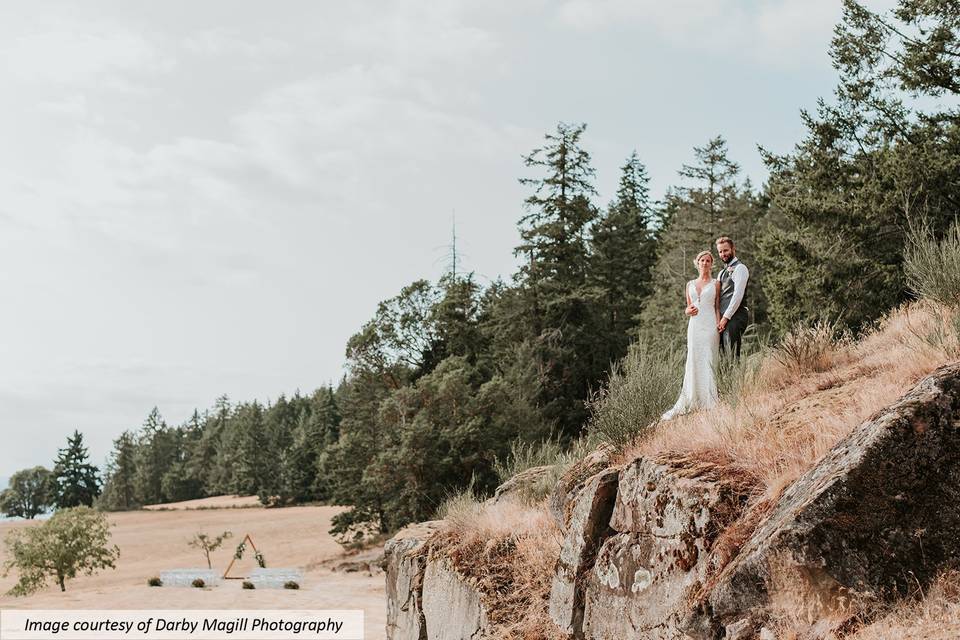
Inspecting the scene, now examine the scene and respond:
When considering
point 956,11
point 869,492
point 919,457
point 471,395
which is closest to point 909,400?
point 919,457

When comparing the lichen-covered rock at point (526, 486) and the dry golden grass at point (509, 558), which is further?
the lichen-covered rock at point (526, 486)

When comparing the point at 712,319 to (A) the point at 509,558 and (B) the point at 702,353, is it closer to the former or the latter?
(B) the point at 702,353

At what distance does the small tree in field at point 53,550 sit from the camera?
3359 centimetres

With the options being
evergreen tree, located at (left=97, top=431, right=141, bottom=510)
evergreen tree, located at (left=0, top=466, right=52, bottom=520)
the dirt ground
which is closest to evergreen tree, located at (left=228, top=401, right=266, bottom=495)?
the dirt ground

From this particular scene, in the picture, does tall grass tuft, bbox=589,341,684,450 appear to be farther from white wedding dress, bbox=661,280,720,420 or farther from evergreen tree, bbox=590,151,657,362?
evergreen tree, bbox=590,151,657,362

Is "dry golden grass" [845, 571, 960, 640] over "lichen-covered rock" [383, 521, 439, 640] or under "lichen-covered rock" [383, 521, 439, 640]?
over

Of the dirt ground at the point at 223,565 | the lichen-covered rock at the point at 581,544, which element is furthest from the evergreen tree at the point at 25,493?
the lichen-covered rock at the point at 581,544

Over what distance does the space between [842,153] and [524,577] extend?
21713 mm

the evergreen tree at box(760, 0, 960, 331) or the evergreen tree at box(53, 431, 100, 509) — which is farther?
the evergreen tree at box(53, 431, 100, 509)

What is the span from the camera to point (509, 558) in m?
8.66

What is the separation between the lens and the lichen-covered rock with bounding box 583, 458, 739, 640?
5336 millimetres

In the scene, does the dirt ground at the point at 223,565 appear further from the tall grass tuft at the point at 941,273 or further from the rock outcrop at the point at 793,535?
the tall grass tuft at the point at 941,273

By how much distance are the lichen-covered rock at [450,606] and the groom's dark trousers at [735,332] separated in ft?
13.5

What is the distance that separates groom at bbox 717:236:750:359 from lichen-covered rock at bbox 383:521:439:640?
466 cm
